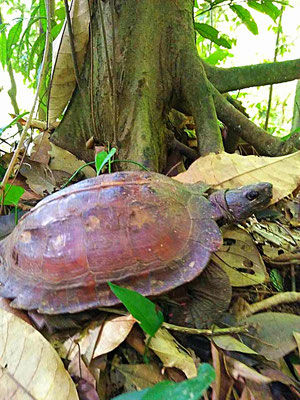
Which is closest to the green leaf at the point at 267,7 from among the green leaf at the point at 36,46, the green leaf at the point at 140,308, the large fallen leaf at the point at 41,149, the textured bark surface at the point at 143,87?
the textured bark surface at the point at 143,87

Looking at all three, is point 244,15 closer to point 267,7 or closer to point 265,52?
point 267,7

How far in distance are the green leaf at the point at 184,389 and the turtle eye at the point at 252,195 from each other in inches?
36.8

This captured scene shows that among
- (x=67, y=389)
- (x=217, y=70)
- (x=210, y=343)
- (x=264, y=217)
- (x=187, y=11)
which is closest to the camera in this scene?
(x=67, y=389)

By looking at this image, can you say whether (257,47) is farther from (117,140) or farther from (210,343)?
(210,343)

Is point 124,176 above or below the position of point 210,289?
above

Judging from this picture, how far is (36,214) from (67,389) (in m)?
0.75

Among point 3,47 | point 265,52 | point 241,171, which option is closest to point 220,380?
point 241,171

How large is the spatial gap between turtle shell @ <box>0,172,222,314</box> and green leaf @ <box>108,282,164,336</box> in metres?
0.20

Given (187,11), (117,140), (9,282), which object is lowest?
(9,282)

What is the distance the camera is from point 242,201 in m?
1.62

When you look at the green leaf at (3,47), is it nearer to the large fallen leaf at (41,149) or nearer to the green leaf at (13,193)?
the large fallen leaf at (41,149)

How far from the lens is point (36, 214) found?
1.58 metres

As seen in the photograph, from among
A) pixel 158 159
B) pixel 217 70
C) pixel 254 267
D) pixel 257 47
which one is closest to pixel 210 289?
pixel 254 267

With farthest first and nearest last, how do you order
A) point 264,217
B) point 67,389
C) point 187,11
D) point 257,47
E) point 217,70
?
point 257,47 → point 217,70 → point 187,11 → point 264,217 → point 67,389
